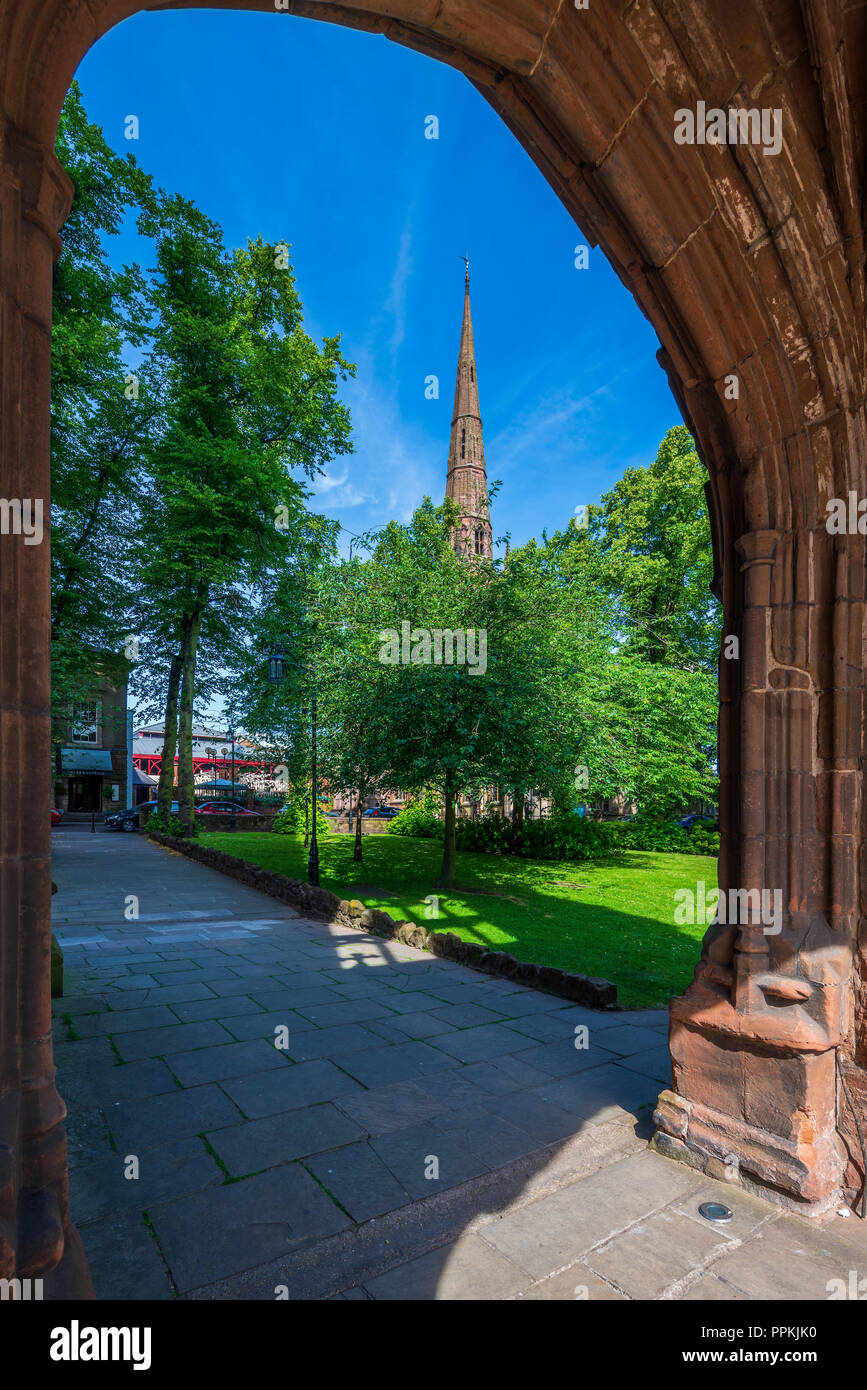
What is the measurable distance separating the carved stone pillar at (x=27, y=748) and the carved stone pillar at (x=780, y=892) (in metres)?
2.71

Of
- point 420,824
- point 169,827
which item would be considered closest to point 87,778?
point 169,827

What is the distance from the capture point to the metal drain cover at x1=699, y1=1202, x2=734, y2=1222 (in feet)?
9.05

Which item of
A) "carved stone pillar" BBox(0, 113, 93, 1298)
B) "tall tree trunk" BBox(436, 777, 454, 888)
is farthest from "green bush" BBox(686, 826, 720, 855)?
"carved stone pillar" BBox(0, 113, 93, 1298)

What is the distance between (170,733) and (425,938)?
1754 centimetres

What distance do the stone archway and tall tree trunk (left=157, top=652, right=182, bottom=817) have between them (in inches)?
815

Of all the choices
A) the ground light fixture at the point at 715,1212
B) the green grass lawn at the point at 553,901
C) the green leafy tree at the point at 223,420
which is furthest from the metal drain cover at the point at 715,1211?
the green leafy tree at the point at 223,420

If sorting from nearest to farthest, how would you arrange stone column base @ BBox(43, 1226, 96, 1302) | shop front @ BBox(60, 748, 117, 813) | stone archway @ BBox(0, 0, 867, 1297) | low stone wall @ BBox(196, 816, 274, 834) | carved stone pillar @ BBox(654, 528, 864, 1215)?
stone column base @ BBox(43, 1226, 96, 1302) → stone archway @ BBox(0, 0, 867, 1297) → carved stone pillar @ BBox(654, 528, 864, 1215) → low stone wall @ BBox(196, 816, 274, 834) → shop front @ BBox(60, 748, 117, 813)

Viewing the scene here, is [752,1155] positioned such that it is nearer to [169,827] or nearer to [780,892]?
[780,892]

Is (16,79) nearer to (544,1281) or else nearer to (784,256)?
(784,256)

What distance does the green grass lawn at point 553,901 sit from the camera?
7.24 m

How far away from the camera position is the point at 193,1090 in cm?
389

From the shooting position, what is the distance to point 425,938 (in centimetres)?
754

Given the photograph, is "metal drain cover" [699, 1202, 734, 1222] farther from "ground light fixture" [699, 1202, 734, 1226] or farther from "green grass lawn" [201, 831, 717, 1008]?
"green grass lawn" [201, 831, 717, 1008]
